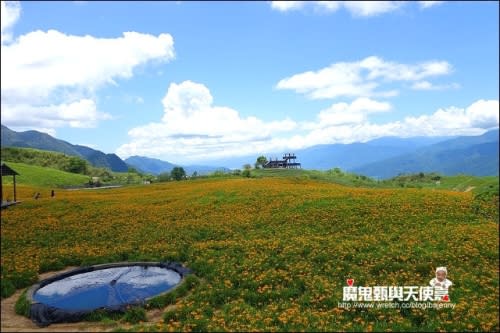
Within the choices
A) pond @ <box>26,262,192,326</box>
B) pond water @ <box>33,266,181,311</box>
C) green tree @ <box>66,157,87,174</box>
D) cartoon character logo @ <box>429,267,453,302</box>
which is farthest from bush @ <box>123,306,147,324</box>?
green tree @ <box>66,157,87,174</box>

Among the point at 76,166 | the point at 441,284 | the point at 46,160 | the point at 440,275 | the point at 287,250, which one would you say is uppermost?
the point at 46,160

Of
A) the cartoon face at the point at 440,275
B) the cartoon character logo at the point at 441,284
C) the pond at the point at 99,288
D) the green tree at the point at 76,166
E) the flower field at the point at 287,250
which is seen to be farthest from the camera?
the green tree at the point at 76,166

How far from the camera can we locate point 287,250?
1756cm

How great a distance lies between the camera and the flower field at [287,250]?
11.0 m

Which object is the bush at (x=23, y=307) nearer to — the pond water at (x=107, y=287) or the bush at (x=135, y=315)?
the pond water at (x=107, y=287)

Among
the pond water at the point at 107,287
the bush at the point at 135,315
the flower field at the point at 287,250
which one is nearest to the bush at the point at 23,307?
the pond water at the point at 107,287

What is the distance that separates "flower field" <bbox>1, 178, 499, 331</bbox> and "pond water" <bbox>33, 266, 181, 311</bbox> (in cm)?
143

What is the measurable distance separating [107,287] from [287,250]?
27.2 ft

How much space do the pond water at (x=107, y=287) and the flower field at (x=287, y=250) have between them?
4.70ft

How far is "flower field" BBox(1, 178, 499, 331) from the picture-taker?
36.0 ft

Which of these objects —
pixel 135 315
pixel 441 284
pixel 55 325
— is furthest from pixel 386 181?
pixel 55 325

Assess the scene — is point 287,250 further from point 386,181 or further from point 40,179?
point 40,179

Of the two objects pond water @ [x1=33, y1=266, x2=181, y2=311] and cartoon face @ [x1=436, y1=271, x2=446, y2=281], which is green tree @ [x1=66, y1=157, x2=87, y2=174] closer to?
pond water @ [x1=33, y1=266, x2=181, y2=311]

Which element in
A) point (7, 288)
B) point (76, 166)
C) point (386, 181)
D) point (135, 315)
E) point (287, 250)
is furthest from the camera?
point (76, 166)
